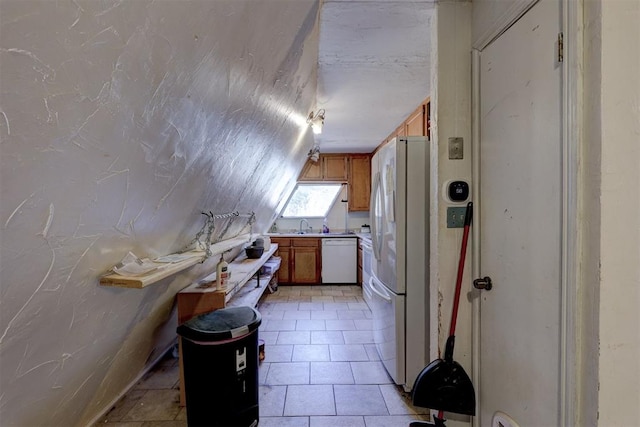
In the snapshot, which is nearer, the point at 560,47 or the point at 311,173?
the point at 560,47

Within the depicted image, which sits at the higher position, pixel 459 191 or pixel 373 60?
pixel 373 60

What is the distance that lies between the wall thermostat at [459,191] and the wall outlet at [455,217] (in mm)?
50

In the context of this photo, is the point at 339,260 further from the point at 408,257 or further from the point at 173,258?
the point at 173,258

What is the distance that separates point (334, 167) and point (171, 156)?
4390 millimetres

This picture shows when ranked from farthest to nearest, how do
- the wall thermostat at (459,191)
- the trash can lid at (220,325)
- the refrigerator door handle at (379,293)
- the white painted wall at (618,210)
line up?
the refrigerator door handle at (379,293), the trash can lid at (220,325), the wall thermostat at (459,191), the white painted wall at (618,210)

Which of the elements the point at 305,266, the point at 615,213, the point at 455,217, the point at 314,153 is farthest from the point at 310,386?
the point at 314,153

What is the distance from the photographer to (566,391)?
961 millimetres

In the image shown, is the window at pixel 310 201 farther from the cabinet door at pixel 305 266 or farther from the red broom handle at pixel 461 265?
the red broom handle at pixel 461 265

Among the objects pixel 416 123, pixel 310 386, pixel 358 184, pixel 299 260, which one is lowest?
pixel 310 386

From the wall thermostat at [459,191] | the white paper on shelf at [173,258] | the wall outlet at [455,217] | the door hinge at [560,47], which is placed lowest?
the white paper on shelf at [173,258]

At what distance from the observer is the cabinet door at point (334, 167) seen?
5.36 metres

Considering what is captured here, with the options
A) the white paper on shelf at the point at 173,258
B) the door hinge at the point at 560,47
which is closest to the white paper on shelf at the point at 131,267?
the white paper on shelf at the point at 173,258

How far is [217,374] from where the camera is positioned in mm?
1659

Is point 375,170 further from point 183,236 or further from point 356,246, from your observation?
point 356,246
